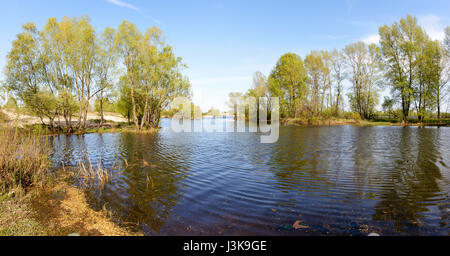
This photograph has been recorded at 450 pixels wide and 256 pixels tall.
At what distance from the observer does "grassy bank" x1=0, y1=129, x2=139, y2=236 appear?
4.62 meters

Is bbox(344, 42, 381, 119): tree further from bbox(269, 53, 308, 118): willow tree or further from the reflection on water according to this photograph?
the reflection on water

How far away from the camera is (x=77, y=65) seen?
28672mm

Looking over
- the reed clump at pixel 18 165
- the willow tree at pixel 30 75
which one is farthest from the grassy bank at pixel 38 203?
the willow tree at pixel 30 75

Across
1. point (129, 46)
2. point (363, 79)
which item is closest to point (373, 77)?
point (363, 79)

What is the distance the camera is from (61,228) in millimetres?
4719

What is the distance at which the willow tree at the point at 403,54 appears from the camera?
130 feet

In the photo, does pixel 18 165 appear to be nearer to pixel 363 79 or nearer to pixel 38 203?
pixel 38 203

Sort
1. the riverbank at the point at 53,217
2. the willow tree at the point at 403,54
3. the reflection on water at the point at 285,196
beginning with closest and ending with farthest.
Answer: the riverbank at the point at 53,217, the reflection on water at the point at 285,196, the willow tree at the point at 403,54

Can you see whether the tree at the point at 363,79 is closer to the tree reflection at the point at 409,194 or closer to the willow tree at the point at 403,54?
the willow tree at the point at 403,54

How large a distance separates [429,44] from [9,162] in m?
58.9

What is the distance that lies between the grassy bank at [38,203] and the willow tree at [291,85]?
48.0 m

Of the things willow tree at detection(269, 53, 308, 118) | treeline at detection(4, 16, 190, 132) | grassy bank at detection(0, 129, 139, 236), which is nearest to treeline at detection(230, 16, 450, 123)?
willow tree at detection(269, 53, 308, 118)
